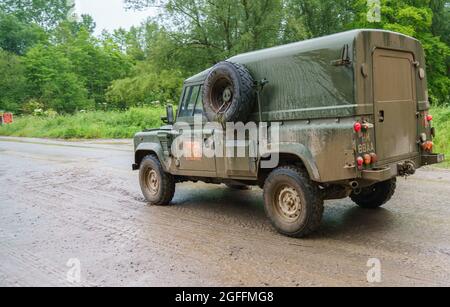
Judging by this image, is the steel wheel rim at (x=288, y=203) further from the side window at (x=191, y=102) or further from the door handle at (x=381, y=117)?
the side window at (x=191, y=102)

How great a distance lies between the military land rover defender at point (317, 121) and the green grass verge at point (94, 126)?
64.0 feet

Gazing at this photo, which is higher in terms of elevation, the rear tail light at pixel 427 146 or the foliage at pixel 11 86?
the foliage at pixel 11 86

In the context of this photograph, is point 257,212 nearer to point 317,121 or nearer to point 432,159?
point 317,121

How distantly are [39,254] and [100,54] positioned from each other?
5186 cm

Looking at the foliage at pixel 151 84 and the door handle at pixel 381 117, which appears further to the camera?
the foliage at pixel 151 84

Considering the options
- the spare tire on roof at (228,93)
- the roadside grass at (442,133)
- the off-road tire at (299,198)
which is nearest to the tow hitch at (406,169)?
the off-road tire at (299,198)

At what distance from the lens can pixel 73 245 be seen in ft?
18.3

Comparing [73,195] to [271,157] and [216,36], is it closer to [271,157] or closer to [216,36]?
[271,157]

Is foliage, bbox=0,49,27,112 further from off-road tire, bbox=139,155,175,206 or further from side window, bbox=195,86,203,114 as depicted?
side window, bbox=195,86,203,114

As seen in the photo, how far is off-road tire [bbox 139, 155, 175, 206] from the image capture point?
7.59 meters

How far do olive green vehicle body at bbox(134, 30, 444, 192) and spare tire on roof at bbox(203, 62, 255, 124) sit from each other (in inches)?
9.1

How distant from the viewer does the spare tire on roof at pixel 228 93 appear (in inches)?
231

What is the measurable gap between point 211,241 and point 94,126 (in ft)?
80.3

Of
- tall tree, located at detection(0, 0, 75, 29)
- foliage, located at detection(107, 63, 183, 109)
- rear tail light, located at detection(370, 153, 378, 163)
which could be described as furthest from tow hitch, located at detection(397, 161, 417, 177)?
tall tree, located at detection(0, 0, 75, 29)
